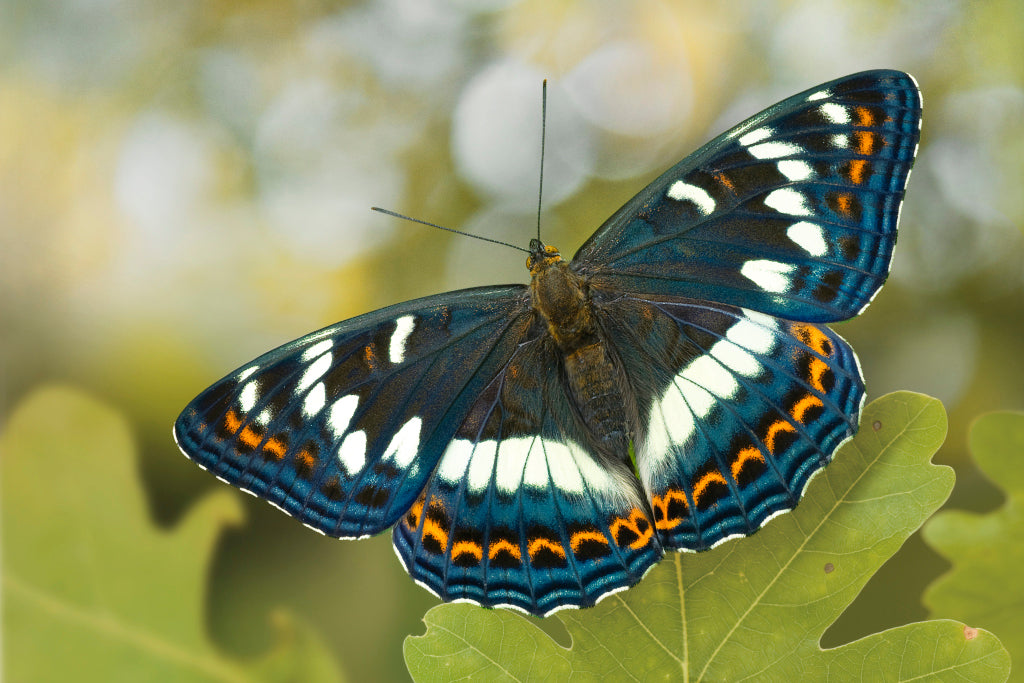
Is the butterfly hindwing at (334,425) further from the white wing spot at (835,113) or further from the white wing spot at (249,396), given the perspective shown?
the white wing spot at (835,113)

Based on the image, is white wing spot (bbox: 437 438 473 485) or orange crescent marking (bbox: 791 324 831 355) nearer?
orange crescent marking (bbox: 791 324 831 355)

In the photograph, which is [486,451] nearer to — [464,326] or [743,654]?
[464,326]

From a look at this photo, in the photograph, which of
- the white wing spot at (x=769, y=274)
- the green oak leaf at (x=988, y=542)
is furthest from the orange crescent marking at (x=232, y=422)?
the green oak leaf at (x=988, y=542)

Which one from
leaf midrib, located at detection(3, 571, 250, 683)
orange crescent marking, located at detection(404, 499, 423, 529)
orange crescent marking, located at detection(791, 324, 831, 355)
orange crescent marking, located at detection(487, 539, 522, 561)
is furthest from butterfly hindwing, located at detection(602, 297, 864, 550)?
leaf midrib, located at detection(3, 571, 250, 683)

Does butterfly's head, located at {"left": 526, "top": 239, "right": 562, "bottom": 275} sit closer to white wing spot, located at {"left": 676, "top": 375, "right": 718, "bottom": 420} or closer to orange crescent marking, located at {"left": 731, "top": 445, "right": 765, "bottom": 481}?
white wing spot, located at {"left": 676, "top": 375, "right": 718, "bottom": 420}

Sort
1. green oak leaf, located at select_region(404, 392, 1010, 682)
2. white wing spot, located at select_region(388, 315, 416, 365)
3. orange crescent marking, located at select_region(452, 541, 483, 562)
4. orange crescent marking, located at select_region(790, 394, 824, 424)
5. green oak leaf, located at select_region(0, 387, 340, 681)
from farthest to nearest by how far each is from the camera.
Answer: green oak leaf, located at select_region(0, 387, 340, 681), white wing spot, located at select_region(388, 315, 416, 365), orange crescent marking, located at select_region(452, 541, 483, 562), orange crescent marking, located at select_region(790, 394, 824, 424), green oak leaf, located at select_region(404, 392, 1010, 682)

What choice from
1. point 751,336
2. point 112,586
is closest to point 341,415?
point 751,336

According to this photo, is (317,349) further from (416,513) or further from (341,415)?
(416,513)
